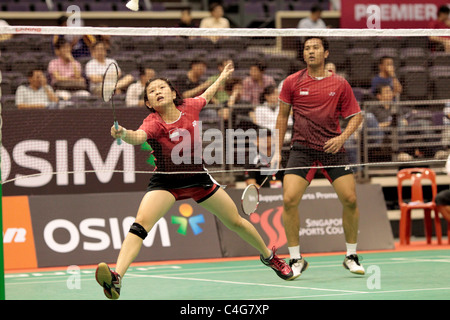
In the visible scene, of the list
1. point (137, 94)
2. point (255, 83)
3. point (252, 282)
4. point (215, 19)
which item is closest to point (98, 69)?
point (137, 94)

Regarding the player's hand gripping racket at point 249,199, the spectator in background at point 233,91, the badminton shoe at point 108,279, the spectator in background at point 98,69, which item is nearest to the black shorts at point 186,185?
the player's hand gripping racket at point 249,199

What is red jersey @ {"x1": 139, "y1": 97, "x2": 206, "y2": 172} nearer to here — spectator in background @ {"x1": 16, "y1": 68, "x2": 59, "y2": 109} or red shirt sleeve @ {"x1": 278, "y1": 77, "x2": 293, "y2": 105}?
red shirt sleeve @ {"x1": 278, "y1": 77, "x2": 293, "y2": 105}

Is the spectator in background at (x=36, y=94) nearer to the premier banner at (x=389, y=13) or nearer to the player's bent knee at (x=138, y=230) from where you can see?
the player's bent knee at (x=138, y=230)

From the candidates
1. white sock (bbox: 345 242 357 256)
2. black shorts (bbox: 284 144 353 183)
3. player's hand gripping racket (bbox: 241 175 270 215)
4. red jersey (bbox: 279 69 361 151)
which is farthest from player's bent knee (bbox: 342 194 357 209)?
player's hand gripping racket (bbox: 241 175 270 215)

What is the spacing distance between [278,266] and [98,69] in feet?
11.8

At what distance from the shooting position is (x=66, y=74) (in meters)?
10.0

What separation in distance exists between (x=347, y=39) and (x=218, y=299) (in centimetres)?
505

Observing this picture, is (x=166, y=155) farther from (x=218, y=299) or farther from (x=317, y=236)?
(x=317, y=236)

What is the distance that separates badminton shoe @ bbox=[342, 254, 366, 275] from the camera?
316 inches

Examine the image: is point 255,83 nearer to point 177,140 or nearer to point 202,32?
point 202,32

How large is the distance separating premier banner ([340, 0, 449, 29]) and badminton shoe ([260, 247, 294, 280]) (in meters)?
8.99

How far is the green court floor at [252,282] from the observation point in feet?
23.2

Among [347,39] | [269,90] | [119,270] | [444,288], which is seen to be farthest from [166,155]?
[347,39]

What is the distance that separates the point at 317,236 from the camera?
10883 millimetres
